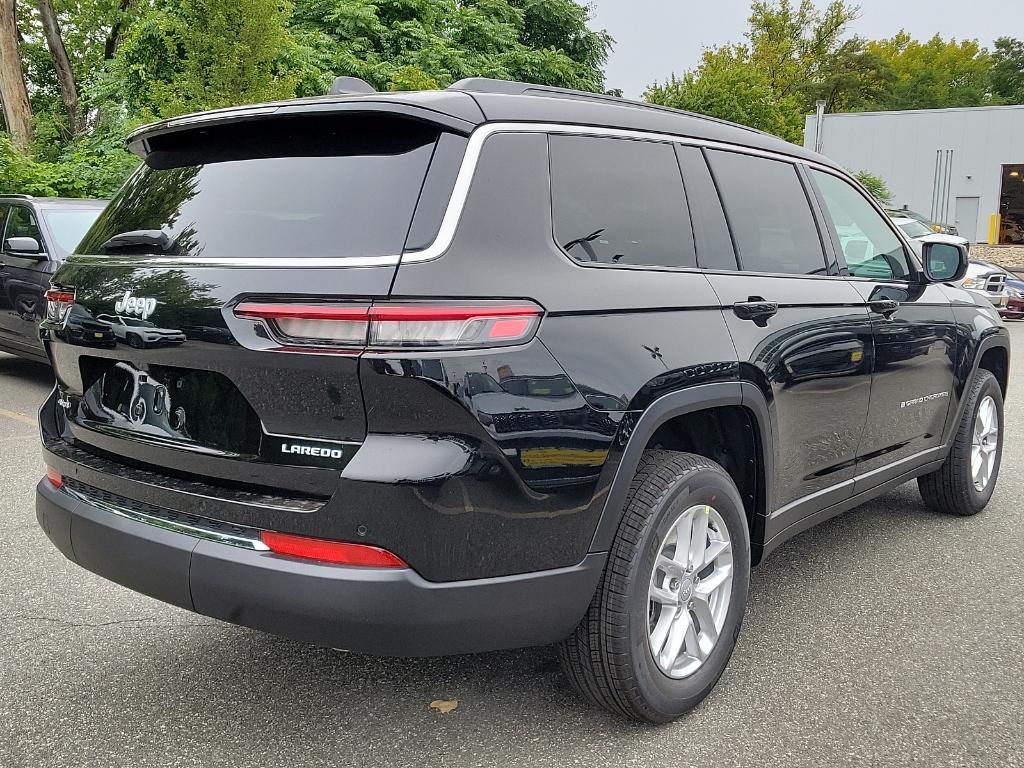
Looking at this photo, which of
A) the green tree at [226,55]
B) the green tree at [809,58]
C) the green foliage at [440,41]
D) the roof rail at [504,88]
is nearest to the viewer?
the roof rail at [504,88]

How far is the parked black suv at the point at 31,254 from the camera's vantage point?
308 inches

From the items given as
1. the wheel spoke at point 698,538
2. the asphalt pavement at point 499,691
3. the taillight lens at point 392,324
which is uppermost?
the taillight lens at point 392,324

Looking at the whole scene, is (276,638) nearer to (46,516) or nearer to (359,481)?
(46,516)

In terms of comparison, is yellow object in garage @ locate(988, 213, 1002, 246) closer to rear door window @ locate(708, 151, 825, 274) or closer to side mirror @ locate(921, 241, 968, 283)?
side mirror @ locate(921, 241, 968, 283)

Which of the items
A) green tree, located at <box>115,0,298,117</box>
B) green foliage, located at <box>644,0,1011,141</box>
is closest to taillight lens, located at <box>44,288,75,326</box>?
green tree, located at <box>115,0,298,117</box>

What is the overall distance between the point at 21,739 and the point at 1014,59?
73877mm

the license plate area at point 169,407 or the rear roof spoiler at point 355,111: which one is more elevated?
the rear roof spoiler at point 355,111

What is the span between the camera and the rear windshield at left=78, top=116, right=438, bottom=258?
228 cm

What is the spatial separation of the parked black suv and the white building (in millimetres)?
31847

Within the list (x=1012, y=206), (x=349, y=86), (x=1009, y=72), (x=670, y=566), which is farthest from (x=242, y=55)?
(x=1009, y=72)

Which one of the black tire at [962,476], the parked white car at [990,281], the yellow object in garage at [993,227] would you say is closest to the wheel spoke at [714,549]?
the black tire at [962,476]

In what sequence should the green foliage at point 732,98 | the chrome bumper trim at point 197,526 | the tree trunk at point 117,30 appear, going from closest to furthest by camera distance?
1. the chrome bumper trim at point 197,526
2. the tree trunk at point 117,30
3. the green foliage at point 732,98

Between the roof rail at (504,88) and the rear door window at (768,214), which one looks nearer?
the roof rail at (504,88)

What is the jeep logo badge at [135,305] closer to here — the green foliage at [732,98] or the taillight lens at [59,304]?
the taillight lens at [59,304]
